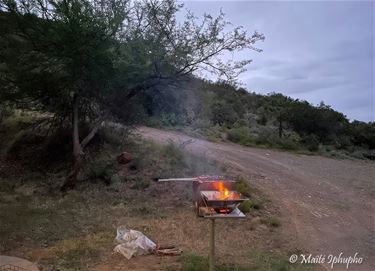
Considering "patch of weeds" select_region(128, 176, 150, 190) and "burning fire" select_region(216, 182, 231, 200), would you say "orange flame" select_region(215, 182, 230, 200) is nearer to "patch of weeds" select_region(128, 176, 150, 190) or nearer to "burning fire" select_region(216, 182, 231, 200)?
"burning fire" select_region(216, 182, 231, 200)

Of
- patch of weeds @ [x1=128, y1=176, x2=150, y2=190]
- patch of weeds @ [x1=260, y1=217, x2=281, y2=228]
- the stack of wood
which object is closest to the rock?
patch of weeds @ [x1=128, y1=176, x2=150, y2=190]

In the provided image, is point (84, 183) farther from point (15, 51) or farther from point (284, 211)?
point (284, 211)

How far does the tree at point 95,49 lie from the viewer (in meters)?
10.0

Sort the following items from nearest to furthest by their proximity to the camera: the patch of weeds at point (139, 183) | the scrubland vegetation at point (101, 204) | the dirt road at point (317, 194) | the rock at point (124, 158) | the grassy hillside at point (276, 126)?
the scrubland vegetation at point (101, 204) → the dirt road at point (317, 194) → the patch of weeds at point (139, 183) → the rock at point (124, 158) → the grassy hillside at point (276, 126)

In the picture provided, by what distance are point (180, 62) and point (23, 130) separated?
6.46 metres

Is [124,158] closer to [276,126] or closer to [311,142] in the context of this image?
[311,142]

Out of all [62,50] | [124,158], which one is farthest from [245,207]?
[62,50]

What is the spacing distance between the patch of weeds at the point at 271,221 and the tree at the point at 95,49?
3662 millimetres

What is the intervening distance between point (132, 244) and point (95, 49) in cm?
469

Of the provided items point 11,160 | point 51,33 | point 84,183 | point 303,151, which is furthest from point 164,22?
point 303,151

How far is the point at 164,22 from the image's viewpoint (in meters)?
10.9

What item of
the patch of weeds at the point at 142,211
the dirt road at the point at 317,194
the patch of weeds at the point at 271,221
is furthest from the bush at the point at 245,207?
the patch of weeds at the point at 142,211

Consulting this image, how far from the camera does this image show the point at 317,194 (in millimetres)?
11180

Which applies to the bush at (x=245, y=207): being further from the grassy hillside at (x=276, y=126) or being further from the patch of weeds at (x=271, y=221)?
the grassy hillside at (x=276, y=126)
